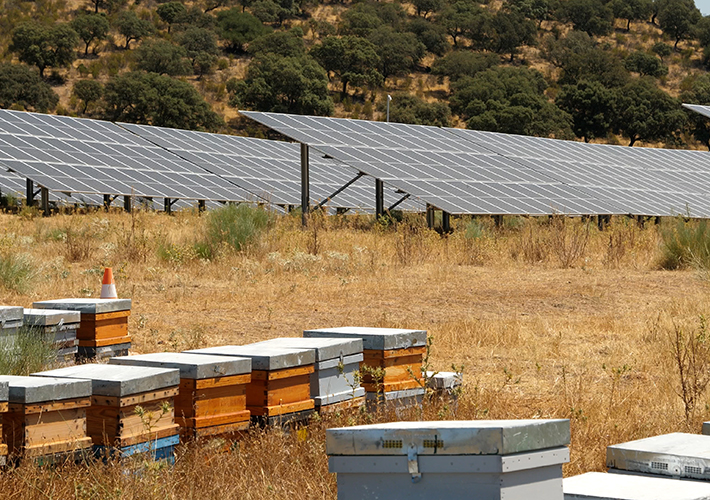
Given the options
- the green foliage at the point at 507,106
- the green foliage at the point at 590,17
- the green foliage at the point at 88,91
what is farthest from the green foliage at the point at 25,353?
the green foliage at the point at 590,17

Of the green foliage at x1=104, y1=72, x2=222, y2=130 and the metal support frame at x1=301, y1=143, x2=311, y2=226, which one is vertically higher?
the green foliage at x1=104, y1=72, x2=222, y2=130

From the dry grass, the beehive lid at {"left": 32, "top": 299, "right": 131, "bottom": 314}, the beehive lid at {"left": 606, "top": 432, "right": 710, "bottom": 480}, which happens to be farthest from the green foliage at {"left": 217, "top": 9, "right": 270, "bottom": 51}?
the beehive lid at {"left": 606, "top": 432, "right": 710, "bottom": 480}

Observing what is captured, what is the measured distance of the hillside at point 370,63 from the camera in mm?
49719

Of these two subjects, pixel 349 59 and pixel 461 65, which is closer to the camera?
pixel 349 59

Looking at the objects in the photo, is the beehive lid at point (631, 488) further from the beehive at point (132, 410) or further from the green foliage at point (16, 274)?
the green foliage at point (16, 274)

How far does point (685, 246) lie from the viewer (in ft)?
49.6

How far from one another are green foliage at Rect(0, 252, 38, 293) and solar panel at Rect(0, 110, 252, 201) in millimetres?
10059

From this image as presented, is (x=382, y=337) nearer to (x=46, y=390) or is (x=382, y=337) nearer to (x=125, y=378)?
(x=125, y=378)

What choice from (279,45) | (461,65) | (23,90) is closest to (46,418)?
(23,90)

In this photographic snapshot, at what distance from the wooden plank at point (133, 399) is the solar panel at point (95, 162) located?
1749cm

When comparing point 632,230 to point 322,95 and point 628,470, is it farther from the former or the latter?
point 322,95

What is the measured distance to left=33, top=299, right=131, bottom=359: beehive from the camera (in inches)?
275

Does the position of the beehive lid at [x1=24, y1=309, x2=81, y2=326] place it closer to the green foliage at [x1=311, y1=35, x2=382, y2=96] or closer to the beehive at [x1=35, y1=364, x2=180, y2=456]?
the beehive at [x1=35, y1=364, x2=180, y2=456]

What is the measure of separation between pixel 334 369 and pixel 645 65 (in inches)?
2505
